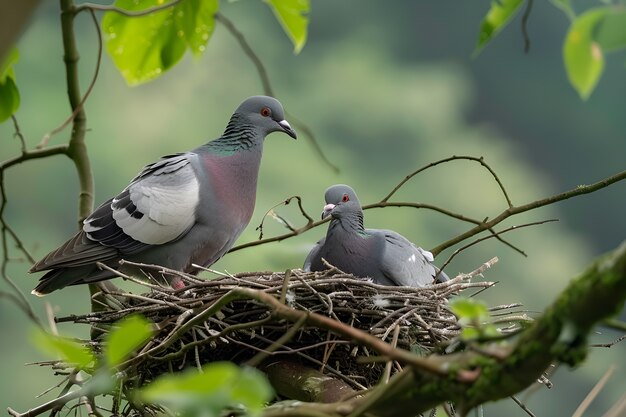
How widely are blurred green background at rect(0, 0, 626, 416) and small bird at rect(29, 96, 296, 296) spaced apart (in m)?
7.79

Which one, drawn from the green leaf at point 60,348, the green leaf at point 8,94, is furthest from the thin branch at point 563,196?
the green leaf at point 60,348

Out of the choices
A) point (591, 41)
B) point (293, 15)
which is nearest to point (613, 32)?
point (591, 41)

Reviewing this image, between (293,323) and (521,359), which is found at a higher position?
(521,359)

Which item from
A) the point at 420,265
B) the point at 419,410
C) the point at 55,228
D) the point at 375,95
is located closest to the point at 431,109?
the point at 375,95

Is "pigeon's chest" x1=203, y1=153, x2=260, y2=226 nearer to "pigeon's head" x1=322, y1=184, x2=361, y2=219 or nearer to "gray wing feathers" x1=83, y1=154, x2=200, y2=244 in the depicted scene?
"gray wing feathers" x1=83, y1=154, x2=200, y2=244

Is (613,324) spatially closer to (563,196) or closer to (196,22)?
(196,22)

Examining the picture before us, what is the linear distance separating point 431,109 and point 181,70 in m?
5.10

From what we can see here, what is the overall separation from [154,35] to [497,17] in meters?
1.15

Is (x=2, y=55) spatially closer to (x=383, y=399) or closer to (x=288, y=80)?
(x=383, y=399)

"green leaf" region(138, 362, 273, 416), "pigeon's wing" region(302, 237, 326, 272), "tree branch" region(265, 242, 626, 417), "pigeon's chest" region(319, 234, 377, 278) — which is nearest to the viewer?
"green leaf" region(138, 362, 273, 416)

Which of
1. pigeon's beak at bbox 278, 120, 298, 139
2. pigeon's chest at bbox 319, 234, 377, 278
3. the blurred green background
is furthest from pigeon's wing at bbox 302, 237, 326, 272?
the blurred green background

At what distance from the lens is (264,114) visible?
11.5ft

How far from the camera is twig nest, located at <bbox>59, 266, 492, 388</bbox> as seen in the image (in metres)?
2.54

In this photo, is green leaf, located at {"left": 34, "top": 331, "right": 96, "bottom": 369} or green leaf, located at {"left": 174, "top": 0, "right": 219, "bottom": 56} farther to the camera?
green leaf, located at {"left": 174, "top": 0, "right": 219, "bottom": 56}
